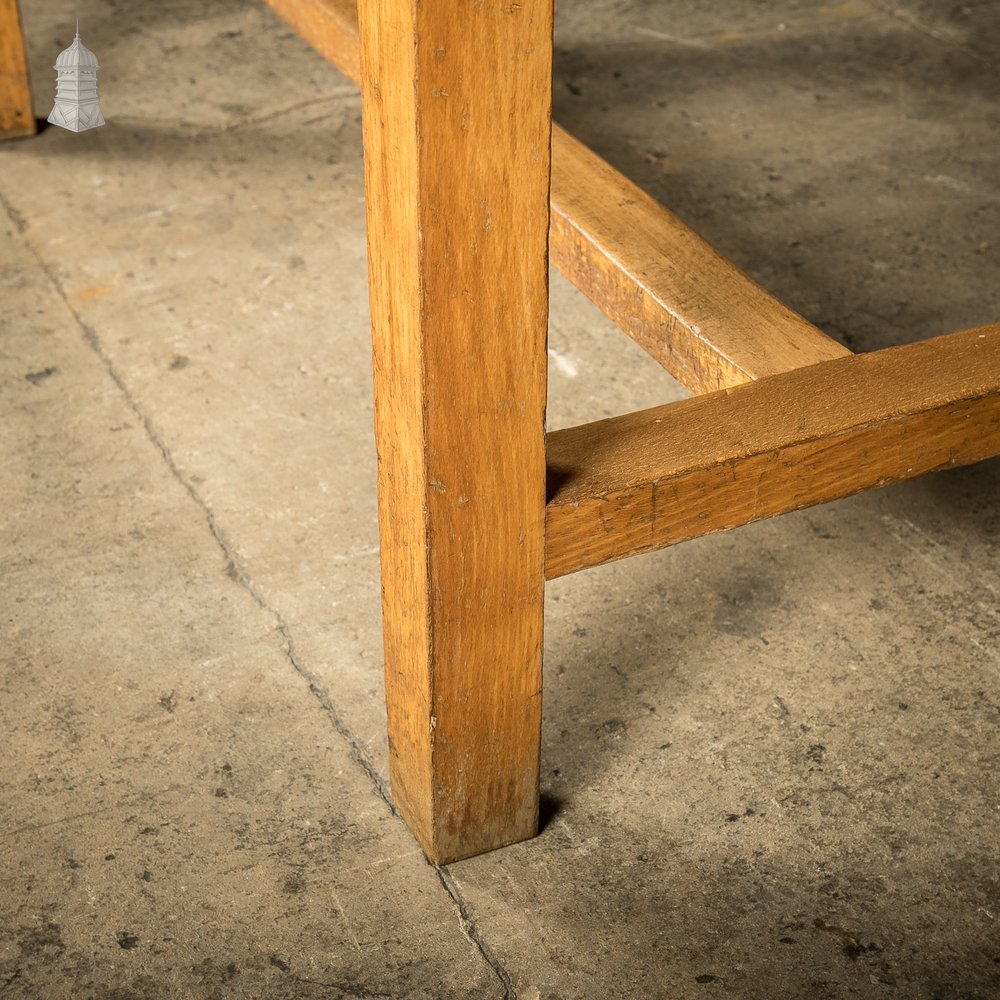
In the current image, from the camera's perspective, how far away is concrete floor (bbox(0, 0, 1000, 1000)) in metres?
1.78

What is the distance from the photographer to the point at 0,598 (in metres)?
2.31

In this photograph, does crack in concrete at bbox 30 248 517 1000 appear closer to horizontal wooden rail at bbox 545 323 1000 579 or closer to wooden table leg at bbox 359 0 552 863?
wooden table leg at bbox 359 0 552 863

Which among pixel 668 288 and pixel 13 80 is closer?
pixel 668 288

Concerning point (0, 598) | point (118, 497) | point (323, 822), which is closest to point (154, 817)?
point (323, 822)

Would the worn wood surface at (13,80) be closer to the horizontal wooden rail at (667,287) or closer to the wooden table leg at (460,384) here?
the horizontal wooden rail at (667,287)

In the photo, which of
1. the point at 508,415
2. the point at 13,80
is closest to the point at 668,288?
the point at 508,415

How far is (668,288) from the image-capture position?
211 cm

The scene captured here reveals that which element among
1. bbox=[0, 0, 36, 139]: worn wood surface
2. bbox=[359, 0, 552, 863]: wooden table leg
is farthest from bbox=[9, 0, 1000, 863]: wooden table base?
bbox=[0, 0, 36, 139]: worn wood surface

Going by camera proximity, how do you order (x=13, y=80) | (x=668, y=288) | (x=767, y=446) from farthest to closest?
(x=13, y=80) → (x=668, y=288) → (x=767, y=446)

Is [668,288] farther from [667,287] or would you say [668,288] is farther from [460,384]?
[460,384]

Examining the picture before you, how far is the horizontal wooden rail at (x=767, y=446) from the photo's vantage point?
1.65 metres

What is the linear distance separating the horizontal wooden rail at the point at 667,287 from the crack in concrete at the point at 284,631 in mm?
712

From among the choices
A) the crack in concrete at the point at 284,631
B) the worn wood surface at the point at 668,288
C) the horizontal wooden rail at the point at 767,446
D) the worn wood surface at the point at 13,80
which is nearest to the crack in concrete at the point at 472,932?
the crack in concrete at the point at 284,631

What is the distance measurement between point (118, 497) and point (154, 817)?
2.54 feet
